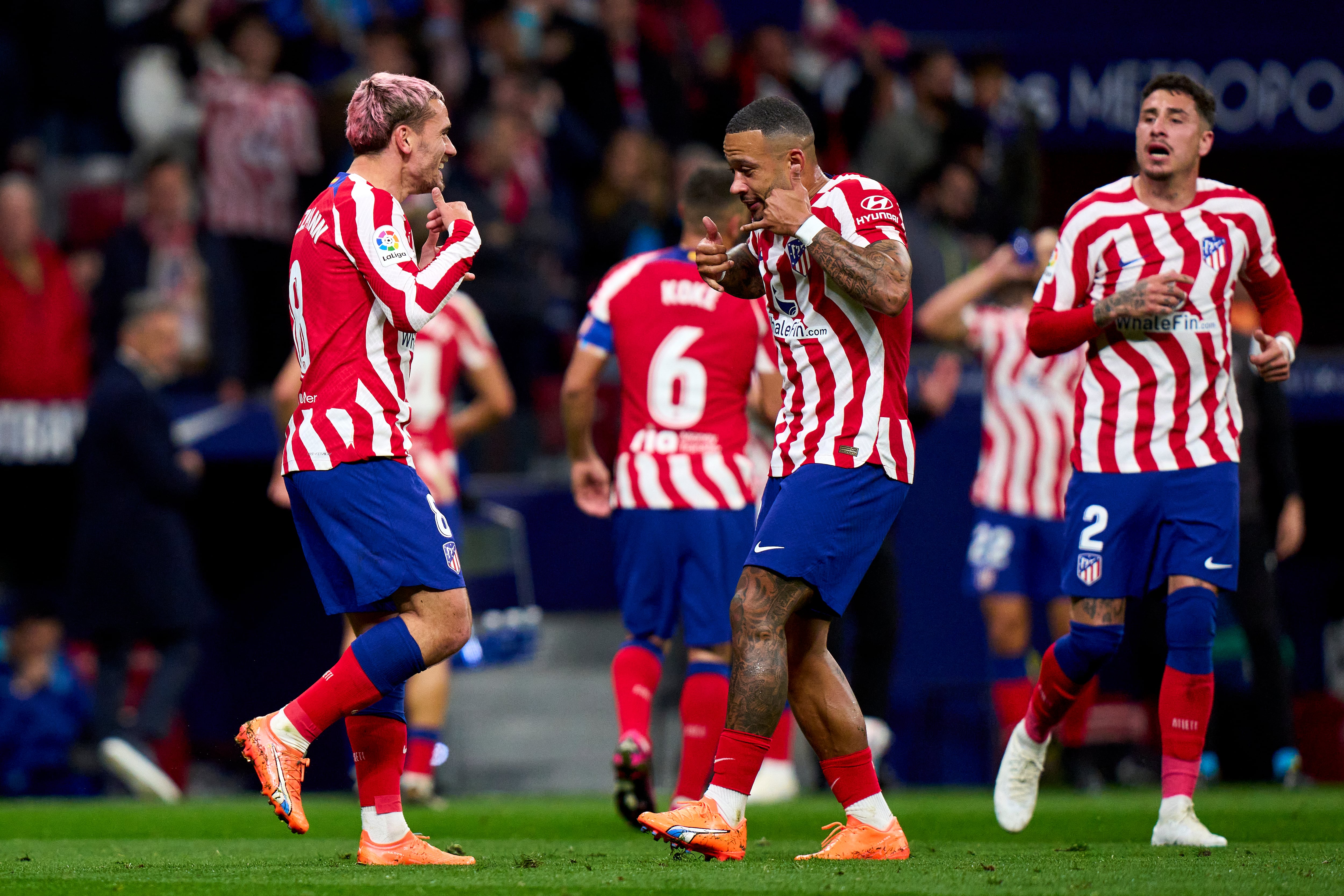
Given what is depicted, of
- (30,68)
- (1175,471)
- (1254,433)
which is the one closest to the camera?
(1175,471)

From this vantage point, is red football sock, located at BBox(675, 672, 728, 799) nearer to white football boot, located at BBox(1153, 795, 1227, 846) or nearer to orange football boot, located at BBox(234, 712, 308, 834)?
white football boot, located at BBox(1153, 795, 1227, 846)

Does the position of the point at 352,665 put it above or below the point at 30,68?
below

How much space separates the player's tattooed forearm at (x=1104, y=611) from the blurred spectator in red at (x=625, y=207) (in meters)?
7.05

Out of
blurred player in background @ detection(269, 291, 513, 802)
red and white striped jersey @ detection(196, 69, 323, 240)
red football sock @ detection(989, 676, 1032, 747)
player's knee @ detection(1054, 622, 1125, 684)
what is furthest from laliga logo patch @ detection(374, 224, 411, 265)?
red and white striped jersey @ detection(196, 69, 323, 240)

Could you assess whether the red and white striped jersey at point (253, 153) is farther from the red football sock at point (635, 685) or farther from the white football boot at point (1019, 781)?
the white football boot at point (1019, 781)

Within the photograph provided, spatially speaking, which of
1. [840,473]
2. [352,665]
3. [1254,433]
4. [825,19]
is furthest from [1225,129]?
[352,665]

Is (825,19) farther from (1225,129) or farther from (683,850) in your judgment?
(683,850)

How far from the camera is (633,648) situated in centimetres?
706

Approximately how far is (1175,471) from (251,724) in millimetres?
3222

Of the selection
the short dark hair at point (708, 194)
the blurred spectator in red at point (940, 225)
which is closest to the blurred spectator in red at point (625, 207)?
the blurred spectator in red at point (940, 225)

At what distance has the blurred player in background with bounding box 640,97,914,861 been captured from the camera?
201 inches

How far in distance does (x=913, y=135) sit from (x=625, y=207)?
7.86ft

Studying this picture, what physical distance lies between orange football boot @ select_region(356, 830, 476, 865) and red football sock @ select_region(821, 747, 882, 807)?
114 cm

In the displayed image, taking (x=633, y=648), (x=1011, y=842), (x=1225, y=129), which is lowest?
(x=1011, y=842)
